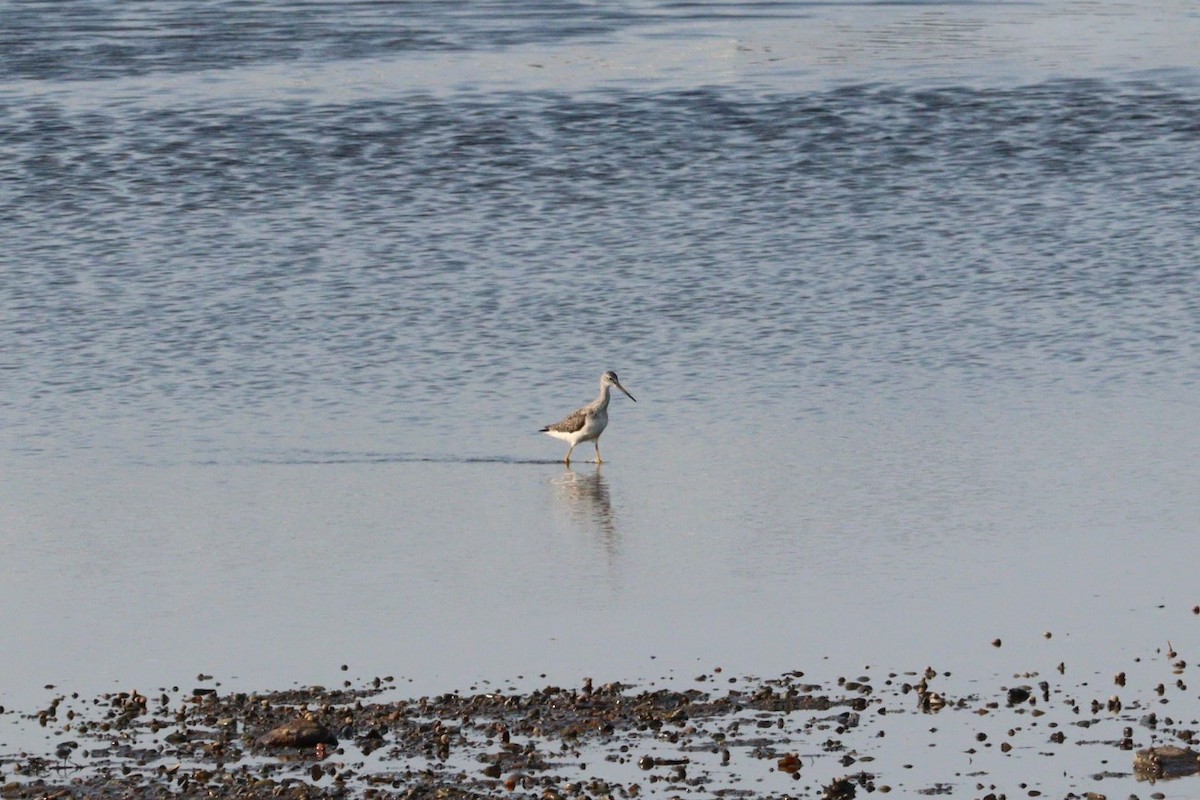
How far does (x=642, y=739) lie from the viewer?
1179 cm

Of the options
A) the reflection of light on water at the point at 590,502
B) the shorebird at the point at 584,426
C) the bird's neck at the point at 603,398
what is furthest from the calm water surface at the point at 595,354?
the bird's neck at the point at 603,398

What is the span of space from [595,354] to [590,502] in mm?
6138

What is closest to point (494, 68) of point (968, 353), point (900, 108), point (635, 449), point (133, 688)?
point (900, 108)

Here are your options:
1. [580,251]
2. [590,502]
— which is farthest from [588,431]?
[580,251]

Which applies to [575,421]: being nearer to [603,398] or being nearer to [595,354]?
[603,398]

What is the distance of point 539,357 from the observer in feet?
78.3

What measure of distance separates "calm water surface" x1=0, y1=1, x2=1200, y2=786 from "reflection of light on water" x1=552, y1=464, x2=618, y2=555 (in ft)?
0.18

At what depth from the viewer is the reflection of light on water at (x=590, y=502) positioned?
1688cm

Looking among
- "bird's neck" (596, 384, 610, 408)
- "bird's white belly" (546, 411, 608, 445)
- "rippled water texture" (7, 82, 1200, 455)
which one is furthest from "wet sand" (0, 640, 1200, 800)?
"rippled water texture" (7, 82, 1200, 455)

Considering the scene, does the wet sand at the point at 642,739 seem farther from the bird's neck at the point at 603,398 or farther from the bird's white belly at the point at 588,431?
the bird's neck at the point at 603,398

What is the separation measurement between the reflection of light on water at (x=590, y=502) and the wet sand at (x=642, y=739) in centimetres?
392

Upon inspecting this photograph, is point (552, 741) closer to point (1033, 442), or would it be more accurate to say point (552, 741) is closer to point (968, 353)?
point (1033, 442)

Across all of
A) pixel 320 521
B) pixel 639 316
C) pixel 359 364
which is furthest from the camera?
pixel 639 316

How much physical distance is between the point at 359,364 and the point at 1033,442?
748 centimetres
